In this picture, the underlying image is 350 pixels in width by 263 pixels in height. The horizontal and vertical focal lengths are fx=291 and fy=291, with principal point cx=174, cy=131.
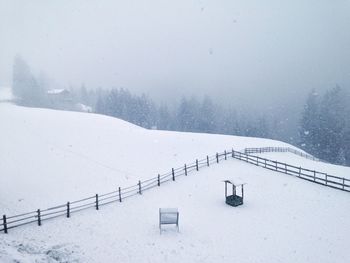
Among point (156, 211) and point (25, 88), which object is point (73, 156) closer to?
point (156, 211)

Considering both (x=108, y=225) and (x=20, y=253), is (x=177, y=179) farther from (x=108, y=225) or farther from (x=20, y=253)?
(x=20, y=253)

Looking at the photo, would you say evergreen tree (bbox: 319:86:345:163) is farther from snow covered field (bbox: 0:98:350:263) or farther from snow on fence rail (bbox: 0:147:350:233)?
snow on fence rail (bbox: 0:147:350:233)

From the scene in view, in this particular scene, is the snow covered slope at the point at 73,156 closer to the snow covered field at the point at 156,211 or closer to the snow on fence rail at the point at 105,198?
the snow covered field at the point at 156,211

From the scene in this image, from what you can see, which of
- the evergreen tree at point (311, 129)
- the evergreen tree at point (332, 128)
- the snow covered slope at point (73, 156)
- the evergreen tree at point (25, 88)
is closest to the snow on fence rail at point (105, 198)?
the snow covered slope at point (73, 156)

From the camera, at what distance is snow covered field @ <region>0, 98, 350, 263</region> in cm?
1568

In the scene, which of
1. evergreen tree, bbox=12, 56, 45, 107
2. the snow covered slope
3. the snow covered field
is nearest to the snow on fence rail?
the snow covered field

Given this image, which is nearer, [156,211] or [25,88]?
[156,211]

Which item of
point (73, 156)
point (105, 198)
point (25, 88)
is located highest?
point (25, 88)

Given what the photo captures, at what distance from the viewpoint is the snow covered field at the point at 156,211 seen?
15.7 meters

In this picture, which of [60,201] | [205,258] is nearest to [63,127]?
[60,201]

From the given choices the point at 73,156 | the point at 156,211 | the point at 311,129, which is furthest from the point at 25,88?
the point at 311,129

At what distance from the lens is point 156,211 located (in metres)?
21.2

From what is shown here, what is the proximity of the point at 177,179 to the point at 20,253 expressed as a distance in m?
15.8

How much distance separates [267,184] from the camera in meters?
26.6
